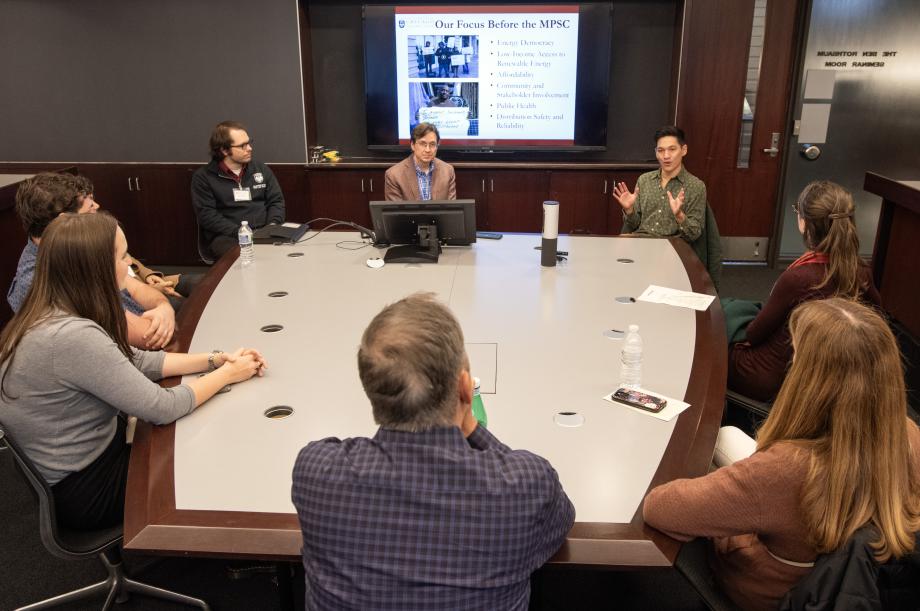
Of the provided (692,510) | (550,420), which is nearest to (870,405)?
(692,510)

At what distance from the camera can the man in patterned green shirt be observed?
3883 mm

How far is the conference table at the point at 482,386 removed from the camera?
4.97 ft

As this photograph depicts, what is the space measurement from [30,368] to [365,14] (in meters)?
4.46

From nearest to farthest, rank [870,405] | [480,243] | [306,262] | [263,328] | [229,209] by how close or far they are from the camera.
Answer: [870,405] < [263,328] < [306,262] < [480,243] < [229,209]

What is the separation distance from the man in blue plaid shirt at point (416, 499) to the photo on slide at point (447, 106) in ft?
15.5

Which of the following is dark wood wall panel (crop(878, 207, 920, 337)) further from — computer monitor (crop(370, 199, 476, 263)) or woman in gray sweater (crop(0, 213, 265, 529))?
woman in gray sweater (crop(0, 213, 265, 529))

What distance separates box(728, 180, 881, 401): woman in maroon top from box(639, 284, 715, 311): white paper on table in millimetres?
201

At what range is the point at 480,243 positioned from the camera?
12.4 feet

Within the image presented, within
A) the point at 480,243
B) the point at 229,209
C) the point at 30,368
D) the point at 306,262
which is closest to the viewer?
the point at 30,368

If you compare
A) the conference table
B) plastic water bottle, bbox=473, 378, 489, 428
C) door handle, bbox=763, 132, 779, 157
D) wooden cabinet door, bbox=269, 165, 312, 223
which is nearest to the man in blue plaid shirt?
the conference table

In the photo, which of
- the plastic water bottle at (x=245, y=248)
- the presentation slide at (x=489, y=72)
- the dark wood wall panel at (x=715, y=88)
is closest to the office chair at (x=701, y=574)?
the plastic water bottle at (x=245, y=248)

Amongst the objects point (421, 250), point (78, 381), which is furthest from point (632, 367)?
point (421, 250)

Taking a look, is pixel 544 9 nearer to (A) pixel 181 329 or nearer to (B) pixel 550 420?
(A) pixel 181 329

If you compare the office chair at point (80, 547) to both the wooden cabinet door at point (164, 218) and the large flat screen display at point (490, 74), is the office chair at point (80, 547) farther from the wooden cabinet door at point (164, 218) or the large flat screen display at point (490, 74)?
the large flat screen display at point (490, 74)
